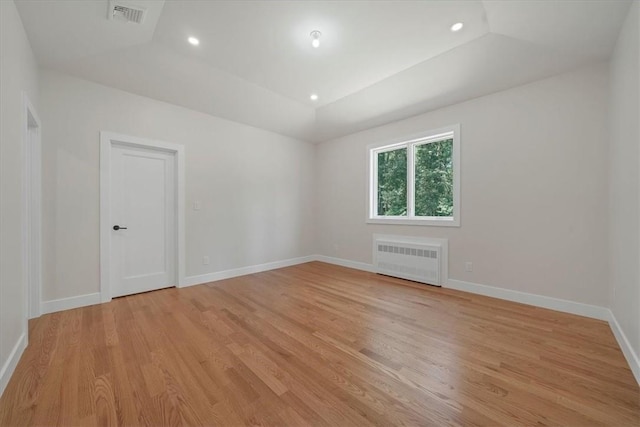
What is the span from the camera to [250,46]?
2809 millimetres

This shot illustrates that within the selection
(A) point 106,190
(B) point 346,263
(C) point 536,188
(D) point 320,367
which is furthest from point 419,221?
(A) point 106,190

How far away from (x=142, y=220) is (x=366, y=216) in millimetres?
3653

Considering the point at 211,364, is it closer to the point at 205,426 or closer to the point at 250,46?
the point at 205,426

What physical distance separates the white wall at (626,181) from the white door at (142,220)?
4896mm

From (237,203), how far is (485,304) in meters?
3.96

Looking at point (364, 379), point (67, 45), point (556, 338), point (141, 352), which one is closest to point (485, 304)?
point (556, 338)

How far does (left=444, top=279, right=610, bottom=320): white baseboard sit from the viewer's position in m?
2.60

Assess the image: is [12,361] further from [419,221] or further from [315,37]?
[419,221]

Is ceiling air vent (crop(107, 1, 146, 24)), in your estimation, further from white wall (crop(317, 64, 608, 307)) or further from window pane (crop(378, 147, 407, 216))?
window pane (crop(378, 147, 407, 216))

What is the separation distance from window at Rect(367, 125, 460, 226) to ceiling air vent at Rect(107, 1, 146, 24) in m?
3.66

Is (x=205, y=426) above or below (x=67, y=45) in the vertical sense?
below

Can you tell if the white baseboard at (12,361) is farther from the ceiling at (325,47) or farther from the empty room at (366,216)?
the ceiling at (325,47)

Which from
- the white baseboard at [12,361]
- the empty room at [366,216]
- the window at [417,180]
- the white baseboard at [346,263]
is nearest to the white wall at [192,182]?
the empty room at [366,216]

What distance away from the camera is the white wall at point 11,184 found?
1.67 meters
